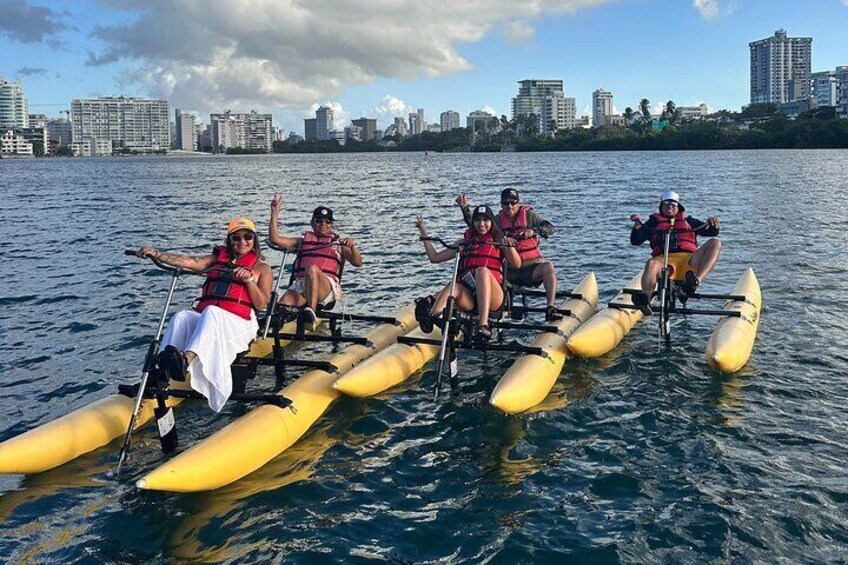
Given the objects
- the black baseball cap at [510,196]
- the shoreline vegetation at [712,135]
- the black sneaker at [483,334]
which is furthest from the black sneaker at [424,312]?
the shoreline vegetation at [712,135]

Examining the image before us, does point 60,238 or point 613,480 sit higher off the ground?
point 60,238

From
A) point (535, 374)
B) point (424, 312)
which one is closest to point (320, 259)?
point (424, 312)

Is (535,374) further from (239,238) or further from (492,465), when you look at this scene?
(239,238)

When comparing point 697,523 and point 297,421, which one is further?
point 297,421

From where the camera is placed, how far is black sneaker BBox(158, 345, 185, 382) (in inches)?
290

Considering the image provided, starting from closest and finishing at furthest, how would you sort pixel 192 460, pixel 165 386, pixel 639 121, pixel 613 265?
pixel 192 460
pixel 165 386
pixel 613 265
pixel 639 121

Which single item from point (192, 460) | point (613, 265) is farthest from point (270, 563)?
point (613, 265)

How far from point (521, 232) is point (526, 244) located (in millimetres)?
278

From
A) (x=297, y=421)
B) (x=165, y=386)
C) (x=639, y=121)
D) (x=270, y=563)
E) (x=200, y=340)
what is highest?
(x=639, y=121)

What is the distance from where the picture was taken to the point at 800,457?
25.3 ft

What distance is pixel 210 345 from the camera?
25.2ft

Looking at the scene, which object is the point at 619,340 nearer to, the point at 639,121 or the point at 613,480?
the point at 613,480

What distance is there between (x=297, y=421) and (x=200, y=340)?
1.45 meters

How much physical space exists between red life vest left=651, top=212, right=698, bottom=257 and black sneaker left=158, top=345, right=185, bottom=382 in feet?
25.8
